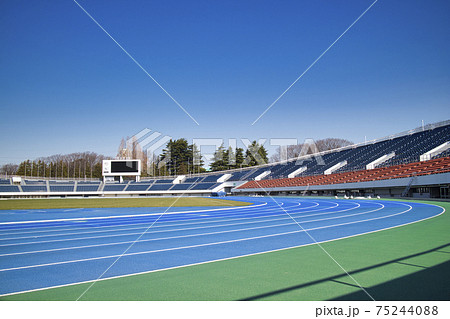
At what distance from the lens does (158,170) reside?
333ft

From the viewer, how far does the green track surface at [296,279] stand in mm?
3936

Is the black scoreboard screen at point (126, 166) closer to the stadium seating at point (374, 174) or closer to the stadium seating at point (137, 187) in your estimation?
the stadium seating at point (137, 187)

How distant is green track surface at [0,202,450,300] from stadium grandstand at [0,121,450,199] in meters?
22.7

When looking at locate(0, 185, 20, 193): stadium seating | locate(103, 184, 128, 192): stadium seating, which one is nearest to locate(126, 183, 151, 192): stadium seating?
locate(103, 184, 128, 192): stadium seating

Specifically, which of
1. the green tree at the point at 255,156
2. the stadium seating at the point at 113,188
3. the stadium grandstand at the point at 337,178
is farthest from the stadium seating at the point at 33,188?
the green tree at the point at 255,156

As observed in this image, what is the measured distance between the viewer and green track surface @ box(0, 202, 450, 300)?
3936 mm

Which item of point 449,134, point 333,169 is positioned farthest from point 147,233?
point 333,169

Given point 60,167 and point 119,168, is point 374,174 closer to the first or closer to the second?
point 119,168

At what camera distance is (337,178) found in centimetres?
4300

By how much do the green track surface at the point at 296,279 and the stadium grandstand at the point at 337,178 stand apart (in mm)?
22711

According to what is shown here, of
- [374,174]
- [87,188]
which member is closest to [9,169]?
[87,188]

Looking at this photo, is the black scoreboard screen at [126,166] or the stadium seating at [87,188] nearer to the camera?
the black scoreboard screen at [126,166]

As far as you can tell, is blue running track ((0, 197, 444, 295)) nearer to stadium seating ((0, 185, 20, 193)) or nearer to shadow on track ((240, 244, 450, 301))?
shadow on track ((240, 244, 450, 301))

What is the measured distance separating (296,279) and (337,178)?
4109cm
